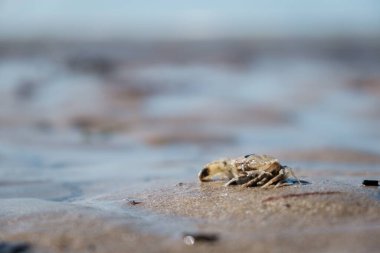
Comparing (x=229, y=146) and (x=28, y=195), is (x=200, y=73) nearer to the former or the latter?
(x=229, y=146)

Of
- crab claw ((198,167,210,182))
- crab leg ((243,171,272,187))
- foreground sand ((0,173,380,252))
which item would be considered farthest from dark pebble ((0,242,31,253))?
crab claw ((198,167,210,182))

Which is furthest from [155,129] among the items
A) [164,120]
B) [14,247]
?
[14,247]

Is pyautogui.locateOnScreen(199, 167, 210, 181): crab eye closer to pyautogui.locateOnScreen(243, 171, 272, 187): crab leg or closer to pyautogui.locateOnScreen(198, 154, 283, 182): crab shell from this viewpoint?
pyautogui.locateOnScreen(198, 154, 283, 182): crab shell

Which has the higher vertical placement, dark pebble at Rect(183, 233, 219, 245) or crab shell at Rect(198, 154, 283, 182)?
crab shell at Rect(198, 154, 283, 182)

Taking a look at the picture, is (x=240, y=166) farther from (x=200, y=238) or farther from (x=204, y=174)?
(x=200, y=238)

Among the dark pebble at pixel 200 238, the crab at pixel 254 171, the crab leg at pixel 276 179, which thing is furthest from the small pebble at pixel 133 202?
the dark pebble at pixel 200 238

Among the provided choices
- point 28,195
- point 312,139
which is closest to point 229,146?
point 312,139

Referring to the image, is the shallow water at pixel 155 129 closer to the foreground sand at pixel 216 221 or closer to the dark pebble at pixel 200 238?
the foreground sand at pixel 216 221
